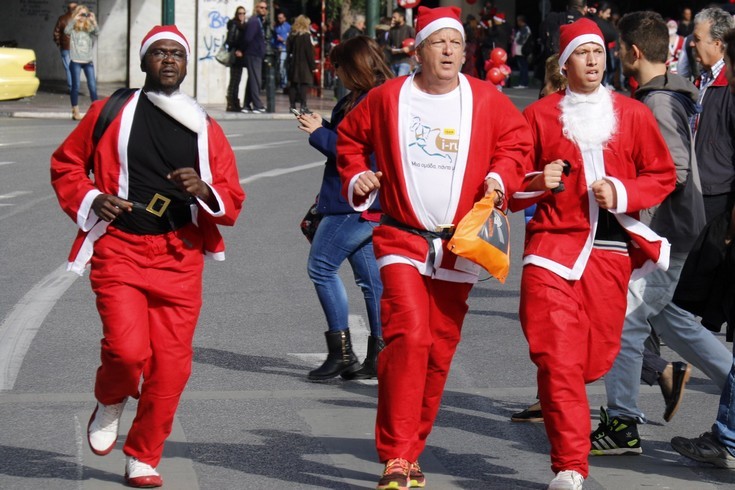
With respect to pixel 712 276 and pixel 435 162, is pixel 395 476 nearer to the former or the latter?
pixel 435 162

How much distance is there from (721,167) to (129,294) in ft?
10.0

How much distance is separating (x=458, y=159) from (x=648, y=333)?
Result: 55.7 inches

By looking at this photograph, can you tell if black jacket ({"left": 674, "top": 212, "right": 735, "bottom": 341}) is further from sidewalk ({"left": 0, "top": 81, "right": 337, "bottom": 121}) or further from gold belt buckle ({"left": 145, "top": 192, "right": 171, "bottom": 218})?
sidewalk ({"left": 0, "top": 81, "right": 337, "bottom": 121})

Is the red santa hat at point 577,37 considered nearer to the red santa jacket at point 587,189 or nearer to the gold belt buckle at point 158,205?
the red santa jacket at point 587,189

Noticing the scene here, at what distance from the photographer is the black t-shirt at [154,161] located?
5.62 m

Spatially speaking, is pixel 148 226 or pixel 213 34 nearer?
pixel 148 226

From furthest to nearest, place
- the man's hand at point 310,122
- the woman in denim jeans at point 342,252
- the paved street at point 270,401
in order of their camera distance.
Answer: the woman in denim jeans at point 342,252 < the man's hand at point 310,122 < the paved street at point 270,401

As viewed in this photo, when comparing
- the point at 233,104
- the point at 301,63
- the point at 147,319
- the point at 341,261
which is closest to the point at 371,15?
the point at 301,63

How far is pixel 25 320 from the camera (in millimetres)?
9117

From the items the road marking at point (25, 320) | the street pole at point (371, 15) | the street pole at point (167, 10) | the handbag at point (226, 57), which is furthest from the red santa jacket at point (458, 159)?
the handbag at point (226, 57)

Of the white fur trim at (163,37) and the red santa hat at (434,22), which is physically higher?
the red santa hat at (434,22)

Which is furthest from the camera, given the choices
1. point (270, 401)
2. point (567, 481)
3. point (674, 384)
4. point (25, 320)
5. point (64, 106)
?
point (64, 106)

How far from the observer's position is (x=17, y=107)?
27.0 metres

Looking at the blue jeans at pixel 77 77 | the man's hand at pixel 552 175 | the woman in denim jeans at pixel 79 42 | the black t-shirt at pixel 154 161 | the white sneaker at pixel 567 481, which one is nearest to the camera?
the white sneaker at pixel 567 481
